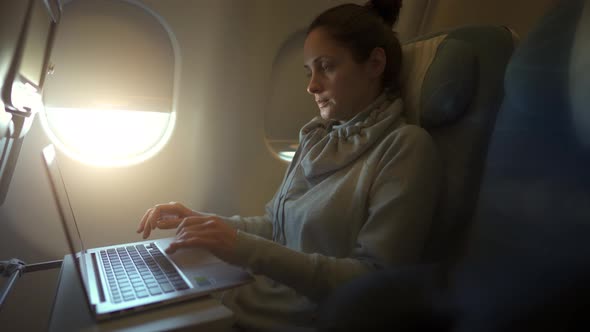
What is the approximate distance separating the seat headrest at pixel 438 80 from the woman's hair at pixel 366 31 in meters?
0.06

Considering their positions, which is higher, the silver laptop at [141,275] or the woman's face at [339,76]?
the woman's face at [339,76]

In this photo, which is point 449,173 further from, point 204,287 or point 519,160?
point 204,287

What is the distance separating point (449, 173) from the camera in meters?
0.89

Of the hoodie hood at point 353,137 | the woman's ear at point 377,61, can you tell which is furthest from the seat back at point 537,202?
the woman's ear at point 377,61

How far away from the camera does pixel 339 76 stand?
1.00 metres

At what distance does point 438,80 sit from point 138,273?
0.84 m

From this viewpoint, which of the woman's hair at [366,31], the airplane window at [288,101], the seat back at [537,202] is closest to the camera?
the seat back at [537,202]

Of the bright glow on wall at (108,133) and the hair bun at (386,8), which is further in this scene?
the bright glow on wall at (108,133)

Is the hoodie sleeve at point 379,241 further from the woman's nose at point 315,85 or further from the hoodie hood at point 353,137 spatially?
the woman's nose at point 315,85

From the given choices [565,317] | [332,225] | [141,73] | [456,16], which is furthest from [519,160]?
[456,16]

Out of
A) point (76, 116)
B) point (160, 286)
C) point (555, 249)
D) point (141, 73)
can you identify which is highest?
point (141, 73)

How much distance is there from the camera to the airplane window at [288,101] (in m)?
1.55

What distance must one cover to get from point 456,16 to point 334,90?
3.48ft

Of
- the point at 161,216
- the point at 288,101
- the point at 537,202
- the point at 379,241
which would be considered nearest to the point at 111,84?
the point at 161,216
